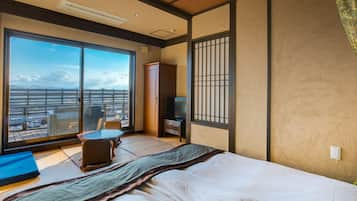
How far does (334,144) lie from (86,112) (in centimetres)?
448

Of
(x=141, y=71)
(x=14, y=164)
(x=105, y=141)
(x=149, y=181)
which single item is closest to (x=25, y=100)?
(x=14, y=164)

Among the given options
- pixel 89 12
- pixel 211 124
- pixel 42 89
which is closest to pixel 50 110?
pixel 42 89

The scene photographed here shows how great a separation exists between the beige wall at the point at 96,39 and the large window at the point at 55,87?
0.12 m

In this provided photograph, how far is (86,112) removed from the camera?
14.6 feet

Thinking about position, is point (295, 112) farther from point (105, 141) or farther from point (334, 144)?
point (105, 141)

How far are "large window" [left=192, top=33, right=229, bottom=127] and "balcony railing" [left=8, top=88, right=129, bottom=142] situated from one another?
2.63 m

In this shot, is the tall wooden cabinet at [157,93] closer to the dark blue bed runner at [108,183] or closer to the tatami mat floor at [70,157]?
the tatami mat floor at [70,157]

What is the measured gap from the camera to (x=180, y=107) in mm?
4895

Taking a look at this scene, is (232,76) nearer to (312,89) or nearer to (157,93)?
(312,89)

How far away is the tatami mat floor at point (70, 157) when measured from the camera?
96.6 inches

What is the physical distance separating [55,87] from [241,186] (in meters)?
4.19

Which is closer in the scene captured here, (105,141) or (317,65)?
(317,65)

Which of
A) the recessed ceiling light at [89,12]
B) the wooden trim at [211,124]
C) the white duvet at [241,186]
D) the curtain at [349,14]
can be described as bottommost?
the white duvet at [241,186]

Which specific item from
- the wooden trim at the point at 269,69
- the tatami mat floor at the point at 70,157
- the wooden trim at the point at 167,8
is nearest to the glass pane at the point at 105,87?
the tatami mat floor at the point at 70,157
